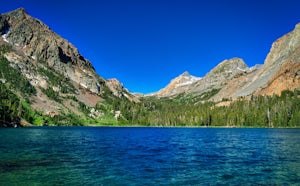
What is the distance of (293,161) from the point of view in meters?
50.6

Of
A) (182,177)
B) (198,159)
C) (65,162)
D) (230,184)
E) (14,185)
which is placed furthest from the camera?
(198,159)

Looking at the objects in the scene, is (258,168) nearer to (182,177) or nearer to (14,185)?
(182,177)

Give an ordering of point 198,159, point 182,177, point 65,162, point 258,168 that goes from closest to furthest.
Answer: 1. point 182,177
2. point 258,168
3. point 65,162
4. point 198,159

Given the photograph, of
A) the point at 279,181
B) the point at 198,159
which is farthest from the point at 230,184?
the point at 198,159

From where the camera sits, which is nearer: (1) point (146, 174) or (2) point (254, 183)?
(2) point (254, 183)

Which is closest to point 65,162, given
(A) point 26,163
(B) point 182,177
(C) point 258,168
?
(A) point 26,163

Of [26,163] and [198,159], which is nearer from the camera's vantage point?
[26,163]

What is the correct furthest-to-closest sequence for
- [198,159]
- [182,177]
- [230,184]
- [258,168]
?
[198,159] < [258,168] < [182,177] < [230,184]

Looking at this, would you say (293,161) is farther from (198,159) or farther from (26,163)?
(26,163)

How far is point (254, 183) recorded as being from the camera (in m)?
34.6

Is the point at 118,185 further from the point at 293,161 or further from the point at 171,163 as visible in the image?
the point at 293,161

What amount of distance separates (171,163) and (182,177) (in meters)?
11.8

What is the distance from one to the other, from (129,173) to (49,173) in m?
10.3

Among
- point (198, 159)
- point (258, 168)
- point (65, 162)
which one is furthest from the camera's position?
point (198, 159)
